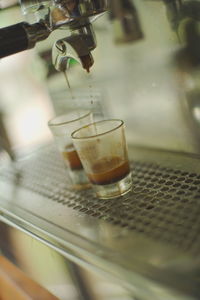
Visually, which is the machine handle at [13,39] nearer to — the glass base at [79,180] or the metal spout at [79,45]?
the metal spout at [79,45]

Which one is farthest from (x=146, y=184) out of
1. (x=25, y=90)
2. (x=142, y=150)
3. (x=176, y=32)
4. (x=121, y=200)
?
(x=25, y=90)

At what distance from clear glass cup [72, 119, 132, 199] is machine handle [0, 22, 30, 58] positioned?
188 mm

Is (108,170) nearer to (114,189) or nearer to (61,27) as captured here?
(114,189)

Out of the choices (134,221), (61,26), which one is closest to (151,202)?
(134,221)

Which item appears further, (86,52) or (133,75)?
(133,75)

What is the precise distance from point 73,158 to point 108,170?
143 mm

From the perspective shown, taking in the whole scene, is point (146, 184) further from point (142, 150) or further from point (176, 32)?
point (176, 32)

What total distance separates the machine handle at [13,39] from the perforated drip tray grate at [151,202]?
299 mm

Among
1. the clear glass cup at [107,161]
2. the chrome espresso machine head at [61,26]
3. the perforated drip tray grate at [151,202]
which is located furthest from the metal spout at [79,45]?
the perforated drip tray grate at [151,202]

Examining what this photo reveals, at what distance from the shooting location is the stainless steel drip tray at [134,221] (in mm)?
439

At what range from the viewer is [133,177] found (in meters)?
0.73

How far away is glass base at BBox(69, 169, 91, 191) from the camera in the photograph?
2.48 feet

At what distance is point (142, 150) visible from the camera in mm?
866

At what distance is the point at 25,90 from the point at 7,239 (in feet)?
1.98
